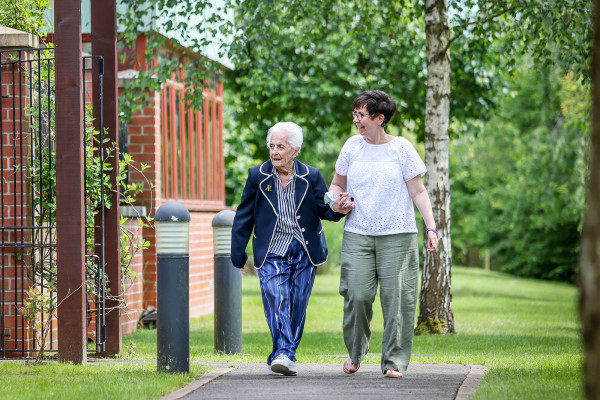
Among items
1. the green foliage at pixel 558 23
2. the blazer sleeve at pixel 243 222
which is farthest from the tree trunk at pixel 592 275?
the green foliage at pixel 558 23

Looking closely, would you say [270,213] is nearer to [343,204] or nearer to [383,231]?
[343,204]

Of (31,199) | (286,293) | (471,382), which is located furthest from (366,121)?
(31,199)

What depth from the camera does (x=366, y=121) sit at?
6316 mm

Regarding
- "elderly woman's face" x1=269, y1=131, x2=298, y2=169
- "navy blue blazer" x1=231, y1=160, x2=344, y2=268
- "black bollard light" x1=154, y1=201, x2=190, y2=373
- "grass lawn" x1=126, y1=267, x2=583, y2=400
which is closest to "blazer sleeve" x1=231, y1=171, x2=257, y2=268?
"navy blue blazer" x1=231, y1=160, x2=344, y2=268

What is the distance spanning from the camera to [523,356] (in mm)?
8344

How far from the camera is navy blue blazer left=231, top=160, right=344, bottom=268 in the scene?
252 inches

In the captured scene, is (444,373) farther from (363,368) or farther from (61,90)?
(61,90)

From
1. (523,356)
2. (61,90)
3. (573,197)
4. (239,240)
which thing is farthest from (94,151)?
(573,197)

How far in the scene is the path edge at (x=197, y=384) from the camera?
18.2 ft

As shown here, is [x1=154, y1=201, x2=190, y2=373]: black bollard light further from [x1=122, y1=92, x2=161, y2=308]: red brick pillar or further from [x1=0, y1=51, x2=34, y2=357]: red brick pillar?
[x1=122, y1=92, x2=161, y2=308]: red brick pillar

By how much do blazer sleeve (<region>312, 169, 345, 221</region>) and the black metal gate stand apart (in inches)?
76.2

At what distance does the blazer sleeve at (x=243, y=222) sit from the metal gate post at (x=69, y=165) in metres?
1.19

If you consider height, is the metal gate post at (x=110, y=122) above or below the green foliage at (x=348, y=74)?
below

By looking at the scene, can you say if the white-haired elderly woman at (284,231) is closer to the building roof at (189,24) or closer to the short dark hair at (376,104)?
the short dark hair at (376,104)
